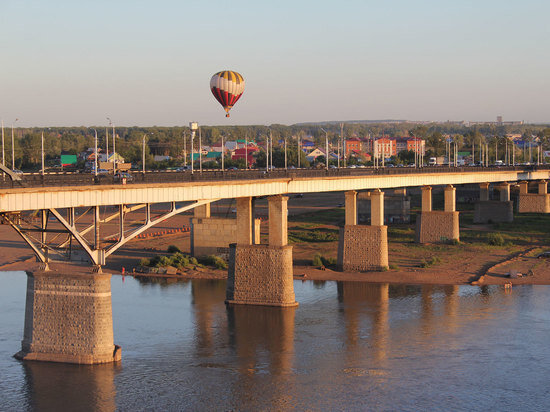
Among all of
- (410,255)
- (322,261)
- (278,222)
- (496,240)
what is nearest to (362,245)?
(322,261)

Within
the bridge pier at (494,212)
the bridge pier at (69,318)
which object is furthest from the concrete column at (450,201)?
the bridge pier at (69,318)

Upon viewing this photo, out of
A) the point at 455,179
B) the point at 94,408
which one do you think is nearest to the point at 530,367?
the point at 94,408

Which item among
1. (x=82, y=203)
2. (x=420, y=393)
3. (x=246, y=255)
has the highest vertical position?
(x=82, y=203)

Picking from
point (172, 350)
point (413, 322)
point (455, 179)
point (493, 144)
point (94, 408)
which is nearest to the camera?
point (94, 408)

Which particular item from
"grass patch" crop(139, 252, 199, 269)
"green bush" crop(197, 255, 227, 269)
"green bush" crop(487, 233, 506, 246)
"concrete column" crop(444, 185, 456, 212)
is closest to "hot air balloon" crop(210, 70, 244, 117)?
"green bush" crop(197, 255, 227, 269)

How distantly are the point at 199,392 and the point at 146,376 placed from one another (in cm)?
316

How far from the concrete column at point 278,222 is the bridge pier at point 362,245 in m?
11.2

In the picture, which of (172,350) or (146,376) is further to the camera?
(172,350)

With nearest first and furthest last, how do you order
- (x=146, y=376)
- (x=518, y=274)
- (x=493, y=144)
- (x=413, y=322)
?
1. (x=146, y=376)
2. (x=413, y=322)
3. (x=518, y=274)
4. (x=493, y=144)

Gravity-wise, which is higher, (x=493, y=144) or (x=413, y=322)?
(x=493, y=144)

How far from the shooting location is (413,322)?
49.9 metres

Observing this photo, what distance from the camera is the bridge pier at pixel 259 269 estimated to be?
5297 centimetres

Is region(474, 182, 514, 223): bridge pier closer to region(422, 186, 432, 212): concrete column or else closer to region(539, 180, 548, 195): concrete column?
region(539, 180, 548, 195): concrete column

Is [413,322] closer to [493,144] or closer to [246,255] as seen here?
[246,255]
